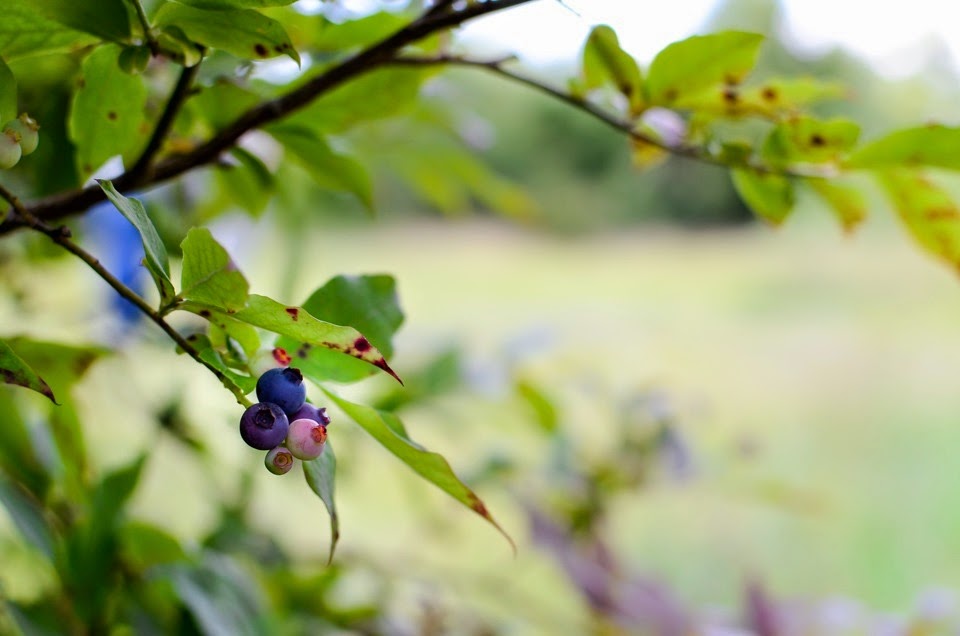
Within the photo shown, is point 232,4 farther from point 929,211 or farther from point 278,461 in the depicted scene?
point 929,211

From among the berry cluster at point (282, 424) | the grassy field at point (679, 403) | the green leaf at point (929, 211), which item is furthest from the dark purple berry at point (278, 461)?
the grassy field at point (679, 403)

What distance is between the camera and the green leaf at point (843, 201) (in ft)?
0.84

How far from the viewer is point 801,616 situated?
58cm

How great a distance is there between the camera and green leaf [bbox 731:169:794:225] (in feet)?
0.79

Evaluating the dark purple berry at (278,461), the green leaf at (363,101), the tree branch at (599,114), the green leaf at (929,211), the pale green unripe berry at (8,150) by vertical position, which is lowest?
the pale green unripe berry at (8,150)

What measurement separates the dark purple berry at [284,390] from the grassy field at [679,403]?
1.34 ft


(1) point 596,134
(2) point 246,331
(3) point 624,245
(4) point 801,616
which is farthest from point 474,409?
(1) point 596,134

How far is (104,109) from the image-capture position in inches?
8.1

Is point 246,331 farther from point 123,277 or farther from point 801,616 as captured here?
point 801,616

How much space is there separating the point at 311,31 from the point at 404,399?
0.13 meters

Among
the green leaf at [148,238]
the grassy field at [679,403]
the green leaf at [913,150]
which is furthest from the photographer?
the grassy field at [679,403]

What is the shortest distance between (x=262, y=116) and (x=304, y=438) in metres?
→ 0.11

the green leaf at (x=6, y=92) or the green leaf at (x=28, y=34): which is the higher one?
the green leaf at (x=28, y=34)

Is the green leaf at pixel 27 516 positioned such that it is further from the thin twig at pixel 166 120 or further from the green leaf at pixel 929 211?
the green leaf at pixel 929 211
